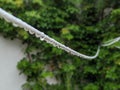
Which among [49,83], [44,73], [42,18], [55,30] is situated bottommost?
[49,83]

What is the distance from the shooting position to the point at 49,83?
3.82 m

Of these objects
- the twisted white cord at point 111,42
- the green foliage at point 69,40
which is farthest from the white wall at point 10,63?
the twisted white cord at point 111,42

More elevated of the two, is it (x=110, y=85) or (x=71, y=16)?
(x=71, y=16)

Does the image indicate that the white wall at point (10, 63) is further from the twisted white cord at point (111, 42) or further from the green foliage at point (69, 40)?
the twisted white cord at point (111, 42)

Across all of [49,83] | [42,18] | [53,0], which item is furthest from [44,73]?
[53,0]

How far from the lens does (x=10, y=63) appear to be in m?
3.68

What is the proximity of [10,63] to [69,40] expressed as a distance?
2.73 feet

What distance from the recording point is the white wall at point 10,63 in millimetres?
3631

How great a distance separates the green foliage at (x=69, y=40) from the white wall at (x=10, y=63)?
81 millimetres

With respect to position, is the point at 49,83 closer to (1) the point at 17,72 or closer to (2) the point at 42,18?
(1) the point at 17,72

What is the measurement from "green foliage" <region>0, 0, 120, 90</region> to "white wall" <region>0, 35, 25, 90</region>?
81 millimetres

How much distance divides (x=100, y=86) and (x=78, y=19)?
95cm

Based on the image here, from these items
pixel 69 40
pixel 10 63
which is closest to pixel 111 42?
pixel 69 40

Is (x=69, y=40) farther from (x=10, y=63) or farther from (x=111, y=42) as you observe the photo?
(x=10, y=63)
